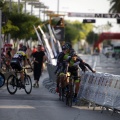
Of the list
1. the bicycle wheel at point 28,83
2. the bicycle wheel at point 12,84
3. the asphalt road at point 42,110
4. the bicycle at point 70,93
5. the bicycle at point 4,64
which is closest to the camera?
the asphalt road at point 42,110

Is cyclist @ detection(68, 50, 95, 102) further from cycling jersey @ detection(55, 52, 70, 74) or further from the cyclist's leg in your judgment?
cycling jersey @ detection(55, 52, 70, 74)


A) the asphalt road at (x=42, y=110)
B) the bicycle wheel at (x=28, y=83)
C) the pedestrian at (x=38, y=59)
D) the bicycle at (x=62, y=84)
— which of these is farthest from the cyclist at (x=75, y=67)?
the pedestrian at (x=38, y=59)

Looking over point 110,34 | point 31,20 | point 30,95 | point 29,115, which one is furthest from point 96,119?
point 110,34

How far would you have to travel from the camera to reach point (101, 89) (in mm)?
18016

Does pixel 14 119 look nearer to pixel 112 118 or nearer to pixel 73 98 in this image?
pixel 112 118

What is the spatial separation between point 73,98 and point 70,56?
1269 mm

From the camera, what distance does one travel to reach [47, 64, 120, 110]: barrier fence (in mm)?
16938

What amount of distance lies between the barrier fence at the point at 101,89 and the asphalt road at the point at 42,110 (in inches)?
11.6

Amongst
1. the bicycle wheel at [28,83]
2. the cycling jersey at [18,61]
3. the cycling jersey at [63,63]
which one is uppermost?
the cycling jersey at [63,63]

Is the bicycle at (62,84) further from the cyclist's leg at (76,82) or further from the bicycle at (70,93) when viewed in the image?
the bicycle at (70,93)

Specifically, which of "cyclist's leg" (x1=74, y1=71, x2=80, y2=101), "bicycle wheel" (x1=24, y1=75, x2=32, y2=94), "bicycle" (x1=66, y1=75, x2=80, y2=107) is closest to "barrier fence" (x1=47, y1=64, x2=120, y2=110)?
"cyclist's leg" (x1=74, y1=71, x2=80, y2=101)

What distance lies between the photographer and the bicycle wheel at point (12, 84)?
22391mm

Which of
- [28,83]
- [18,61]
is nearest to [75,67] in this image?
[18,61]

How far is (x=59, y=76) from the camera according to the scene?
2050 centimetres
